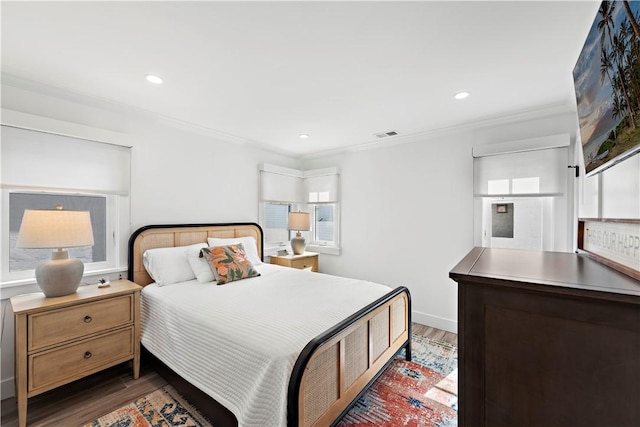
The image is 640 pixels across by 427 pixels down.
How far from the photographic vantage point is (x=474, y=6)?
4.71 feet

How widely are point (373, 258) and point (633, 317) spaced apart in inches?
134

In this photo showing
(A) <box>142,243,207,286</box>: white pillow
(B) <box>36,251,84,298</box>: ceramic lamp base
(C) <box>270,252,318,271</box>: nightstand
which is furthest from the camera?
(C) <box>270,252,318,271</box>: nightstand

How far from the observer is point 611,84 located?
3.39 ft

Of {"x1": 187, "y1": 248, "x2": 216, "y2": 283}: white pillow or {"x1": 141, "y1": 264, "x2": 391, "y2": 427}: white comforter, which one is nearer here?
{"x1": 141, "y1": 264, "x2": 391, "y2": 427}: white comforter

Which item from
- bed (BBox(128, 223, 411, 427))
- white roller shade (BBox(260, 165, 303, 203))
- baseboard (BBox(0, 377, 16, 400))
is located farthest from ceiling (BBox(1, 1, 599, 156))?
baseboard (BBox(0, 377, 16, 400))

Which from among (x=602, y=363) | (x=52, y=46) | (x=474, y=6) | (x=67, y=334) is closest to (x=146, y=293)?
(x=67, y=334)

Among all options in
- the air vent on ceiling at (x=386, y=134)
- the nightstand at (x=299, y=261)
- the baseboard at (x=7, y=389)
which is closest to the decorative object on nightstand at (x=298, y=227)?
the nightstand at (x=299, y=261)

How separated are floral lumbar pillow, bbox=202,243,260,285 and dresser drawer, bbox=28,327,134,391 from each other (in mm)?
834

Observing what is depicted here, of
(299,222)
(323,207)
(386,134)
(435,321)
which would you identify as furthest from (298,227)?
(435,321)

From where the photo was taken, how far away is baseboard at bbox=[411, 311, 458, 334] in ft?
10.7

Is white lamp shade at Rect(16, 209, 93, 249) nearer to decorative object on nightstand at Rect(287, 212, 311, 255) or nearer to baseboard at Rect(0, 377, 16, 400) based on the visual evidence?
baseboard at Rect(0, 377, 16, 400)

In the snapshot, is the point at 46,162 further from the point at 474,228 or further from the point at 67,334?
the point at 474,228

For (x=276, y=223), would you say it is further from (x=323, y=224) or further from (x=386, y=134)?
(x=386, y=134)

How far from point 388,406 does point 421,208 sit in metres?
2.30
